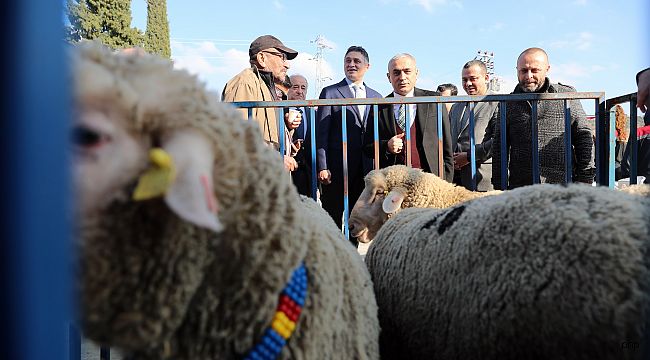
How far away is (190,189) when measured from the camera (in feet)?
2.88

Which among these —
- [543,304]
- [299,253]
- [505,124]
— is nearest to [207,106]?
[299,253]

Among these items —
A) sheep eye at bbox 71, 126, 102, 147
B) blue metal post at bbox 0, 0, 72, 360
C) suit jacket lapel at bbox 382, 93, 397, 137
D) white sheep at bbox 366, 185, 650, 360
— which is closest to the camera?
blue metal post at bbox 0, 0, 72, 360

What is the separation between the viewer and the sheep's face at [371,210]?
3.04 metres

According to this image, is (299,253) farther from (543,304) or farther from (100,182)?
(543,304)

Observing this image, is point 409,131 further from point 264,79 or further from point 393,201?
point 264,79

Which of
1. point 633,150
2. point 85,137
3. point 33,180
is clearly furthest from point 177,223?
point 633,150

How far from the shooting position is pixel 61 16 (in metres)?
0.59

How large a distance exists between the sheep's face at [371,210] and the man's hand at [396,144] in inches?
20.6

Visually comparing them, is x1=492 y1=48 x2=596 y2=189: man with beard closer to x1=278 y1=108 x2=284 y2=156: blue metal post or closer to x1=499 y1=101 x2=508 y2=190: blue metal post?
x1=499 y1=101 x2=508 y2=190: blue metal post

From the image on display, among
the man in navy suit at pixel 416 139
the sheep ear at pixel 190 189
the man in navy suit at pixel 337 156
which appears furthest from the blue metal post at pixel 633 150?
the sheep ear at pixel 190 189

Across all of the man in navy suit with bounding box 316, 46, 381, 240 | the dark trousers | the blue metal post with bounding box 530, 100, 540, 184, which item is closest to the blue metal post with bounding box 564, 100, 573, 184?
the blue metal post with bounding box 530, 100, 540, 184

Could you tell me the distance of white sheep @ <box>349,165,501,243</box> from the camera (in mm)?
2838

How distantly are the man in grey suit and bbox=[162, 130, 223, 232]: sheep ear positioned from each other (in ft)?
11.0

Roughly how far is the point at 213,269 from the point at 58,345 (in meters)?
0.46
